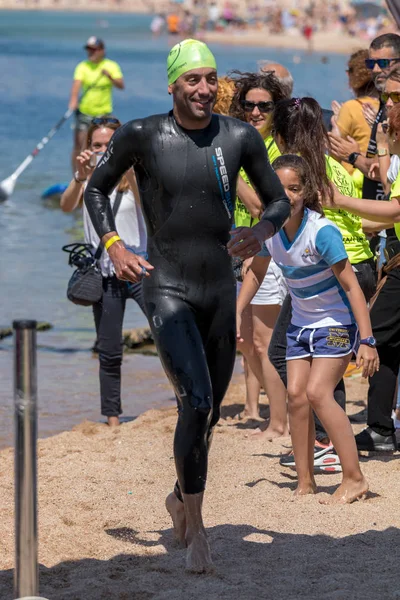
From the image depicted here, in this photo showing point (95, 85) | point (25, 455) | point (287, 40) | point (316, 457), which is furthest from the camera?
point (287, 40)

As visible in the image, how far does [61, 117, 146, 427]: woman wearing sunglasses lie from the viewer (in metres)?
6.78

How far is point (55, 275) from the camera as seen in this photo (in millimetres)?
12188

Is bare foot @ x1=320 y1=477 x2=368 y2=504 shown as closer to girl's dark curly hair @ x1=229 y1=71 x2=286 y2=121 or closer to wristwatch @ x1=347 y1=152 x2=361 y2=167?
wristwatch @ x1=347 y1=152 x2=361 y2=167

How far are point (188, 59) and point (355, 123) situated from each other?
327 cm

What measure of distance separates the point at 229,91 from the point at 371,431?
2298 mm

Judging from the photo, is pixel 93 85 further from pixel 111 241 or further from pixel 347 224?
pixel 111 241

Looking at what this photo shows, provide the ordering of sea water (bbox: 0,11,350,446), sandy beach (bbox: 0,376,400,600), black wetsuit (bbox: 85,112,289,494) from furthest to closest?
1. sea water (bbox: 0,11,350,446)
2. black wetsuit (bbox: 85,112,289,494)
3. sandy beach (bbox: 0,376,400,600)

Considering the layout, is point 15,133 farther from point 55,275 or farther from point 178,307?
point 178,307

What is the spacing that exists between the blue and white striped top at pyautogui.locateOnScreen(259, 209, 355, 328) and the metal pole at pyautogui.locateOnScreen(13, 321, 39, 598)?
2035mm

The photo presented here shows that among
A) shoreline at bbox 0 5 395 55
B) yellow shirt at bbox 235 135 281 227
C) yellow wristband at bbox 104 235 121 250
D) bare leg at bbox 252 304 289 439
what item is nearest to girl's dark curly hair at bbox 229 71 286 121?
yellow shirt at bbox 235 135 281 227

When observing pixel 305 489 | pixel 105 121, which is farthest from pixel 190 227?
pixel 105 121

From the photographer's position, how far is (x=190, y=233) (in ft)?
13.9

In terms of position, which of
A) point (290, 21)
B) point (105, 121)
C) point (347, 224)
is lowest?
point (347, 224)

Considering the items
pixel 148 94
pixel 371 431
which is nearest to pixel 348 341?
pixel 371 431
